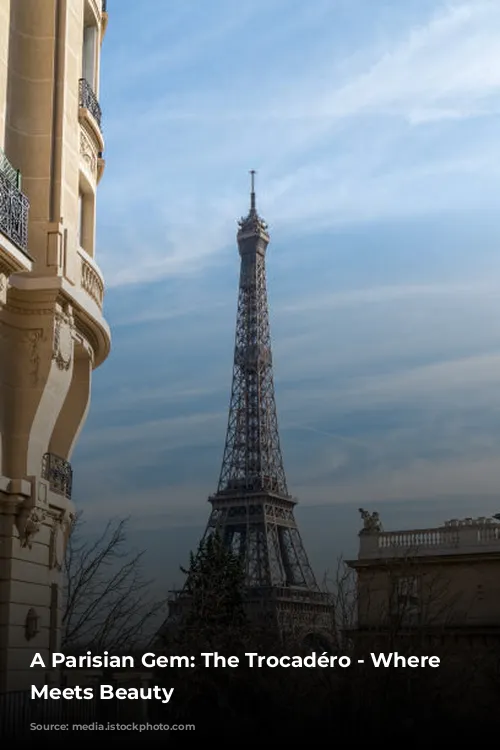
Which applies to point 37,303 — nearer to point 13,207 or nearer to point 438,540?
point 13,207

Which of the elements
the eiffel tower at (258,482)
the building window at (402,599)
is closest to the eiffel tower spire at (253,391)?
the eiffel tower at (258,482)

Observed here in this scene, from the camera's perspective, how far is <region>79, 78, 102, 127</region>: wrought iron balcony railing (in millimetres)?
22562

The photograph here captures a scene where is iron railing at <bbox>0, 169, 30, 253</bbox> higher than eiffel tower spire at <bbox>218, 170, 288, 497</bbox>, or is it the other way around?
eiffel tower spire at <bbox>218, 170, 288, 497</bbox>

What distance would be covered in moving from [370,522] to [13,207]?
106ft

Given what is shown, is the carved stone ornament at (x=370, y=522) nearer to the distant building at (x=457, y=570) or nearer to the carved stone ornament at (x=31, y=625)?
the distant building at (x=457, y=570)

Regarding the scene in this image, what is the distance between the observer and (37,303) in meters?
20.1

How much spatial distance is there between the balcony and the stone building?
0.03 metres

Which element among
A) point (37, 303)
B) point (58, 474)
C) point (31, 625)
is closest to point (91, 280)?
point (37, 303)

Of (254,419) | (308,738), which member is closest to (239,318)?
(254,419)

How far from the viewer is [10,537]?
19.3 metres

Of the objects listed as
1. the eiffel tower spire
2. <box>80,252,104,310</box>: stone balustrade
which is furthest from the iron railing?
the eiffel tower spire

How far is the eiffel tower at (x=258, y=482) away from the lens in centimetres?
8756

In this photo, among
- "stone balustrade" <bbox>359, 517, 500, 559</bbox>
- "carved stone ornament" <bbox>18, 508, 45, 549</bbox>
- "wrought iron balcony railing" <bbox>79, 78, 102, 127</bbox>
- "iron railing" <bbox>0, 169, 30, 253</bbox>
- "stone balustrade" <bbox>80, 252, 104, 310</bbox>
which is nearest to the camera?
"iron railing" <bbox>0, 169, 30, 253</bbox>

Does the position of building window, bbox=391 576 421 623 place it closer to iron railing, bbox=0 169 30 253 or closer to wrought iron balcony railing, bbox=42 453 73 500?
wrought iron balcony railing, bbox=42 453 73 500
